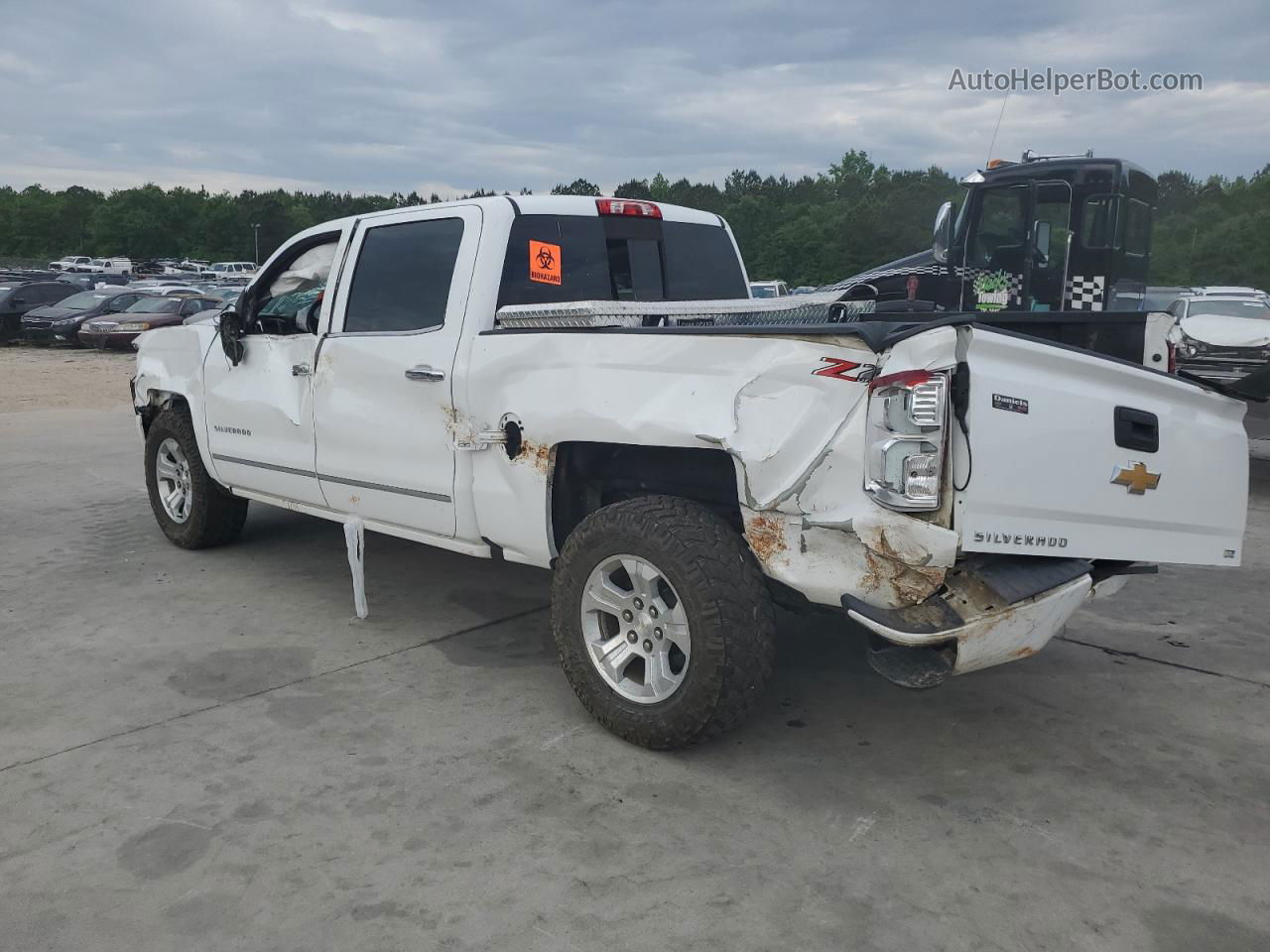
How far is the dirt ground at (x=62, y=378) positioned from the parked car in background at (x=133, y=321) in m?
0.37

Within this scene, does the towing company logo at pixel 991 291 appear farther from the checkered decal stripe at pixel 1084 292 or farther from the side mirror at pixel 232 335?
the side mirror at pixel 232 335

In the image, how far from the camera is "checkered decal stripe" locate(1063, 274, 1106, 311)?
1119 cm

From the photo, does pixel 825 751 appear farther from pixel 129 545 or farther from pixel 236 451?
pixel 129 545

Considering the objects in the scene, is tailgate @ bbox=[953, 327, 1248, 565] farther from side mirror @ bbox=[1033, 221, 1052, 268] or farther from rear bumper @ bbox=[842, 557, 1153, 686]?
side mirror @ bbox=[1033, 221, 1052, 268]

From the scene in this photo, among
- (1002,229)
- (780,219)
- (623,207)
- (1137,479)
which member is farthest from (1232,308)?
(780,219)

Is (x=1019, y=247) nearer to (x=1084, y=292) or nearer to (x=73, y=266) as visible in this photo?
(x=1084, y=292)

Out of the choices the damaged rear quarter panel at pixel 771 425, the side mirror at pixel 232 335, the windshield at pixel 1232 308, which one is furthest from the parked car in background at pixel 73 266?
the damaged rear quarter panel at pixel 771 425

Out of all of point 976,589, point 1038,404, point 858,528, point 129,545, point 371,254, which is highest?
point 371,254

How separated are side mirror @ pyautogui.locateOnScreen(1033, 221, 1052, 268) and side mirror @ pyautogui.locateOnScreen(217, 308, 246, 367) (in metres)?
8.94

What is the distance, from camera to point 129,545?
658cm

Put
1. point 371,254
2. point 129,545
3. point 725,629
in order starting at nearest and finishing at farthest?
point 725,629
point 371,254
point 129,545

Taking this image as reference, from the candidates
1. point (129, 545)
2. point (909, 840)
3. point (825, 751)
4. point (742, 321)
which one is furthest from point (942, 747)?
point (129, 545)

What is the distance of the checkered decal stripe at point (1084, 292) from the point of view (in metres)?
11.2

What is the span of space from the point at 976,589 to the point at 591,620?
1376mm
